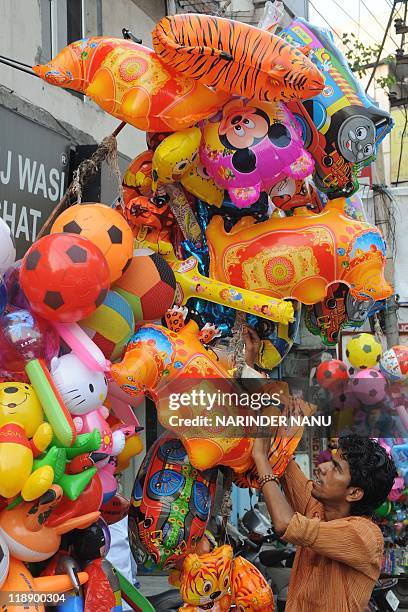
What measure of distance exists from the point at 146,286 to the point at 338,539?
111 cm

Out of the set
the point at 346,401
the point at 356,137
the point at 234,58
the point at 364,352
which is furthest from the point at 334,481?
the point at 364,352

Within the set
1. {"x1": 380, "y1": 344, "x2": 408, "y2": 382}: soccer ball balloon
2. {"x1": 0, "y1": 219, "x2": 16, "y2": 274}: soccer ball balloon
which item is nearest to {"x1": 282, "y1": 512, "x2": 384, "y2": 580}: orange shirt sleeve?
{"x1": 0, "y1": 219, "x2": 16, "y2": 274}: soccer ball balloon

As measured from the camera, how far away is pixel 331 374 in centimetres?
759

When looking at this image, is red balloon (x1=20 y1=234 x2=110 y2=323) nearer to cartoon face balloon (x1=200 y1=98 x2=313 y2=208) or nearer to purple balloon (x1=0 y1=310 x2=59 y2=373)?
purple balloon (x1=0 y1=310 x2=59 y2=373)

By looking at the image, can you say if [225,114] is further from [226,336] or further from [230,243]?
[226,336]

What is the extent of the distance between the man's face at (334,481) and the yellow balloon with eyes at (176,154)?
120cm

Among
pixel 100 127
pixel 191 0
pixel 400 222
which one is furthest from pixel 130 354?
pixel 400 222

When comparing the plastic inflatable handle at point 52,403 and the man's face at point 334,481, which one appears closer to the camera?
the plastic inflatable handle at point 52,403

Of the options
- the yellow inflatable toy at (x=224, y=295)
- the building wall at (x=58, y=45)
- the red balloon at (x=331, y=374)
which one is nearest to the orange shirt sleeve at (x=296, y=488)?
the yellow inflatable toy at (x=224, y=295)

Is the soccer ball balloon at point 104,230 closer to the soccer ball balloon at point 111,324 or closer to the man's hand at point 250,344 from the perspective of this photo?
the soccer ball balloon at point 111,324

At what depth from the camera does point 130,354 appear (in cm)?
296

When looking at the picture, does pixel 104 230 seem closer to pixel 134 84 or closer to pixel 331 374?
pixel 134 84

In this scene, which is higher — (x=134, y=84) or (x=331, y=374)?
(x=134, y=84)

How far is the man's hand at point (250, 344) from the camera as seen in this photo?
3.41 metres
